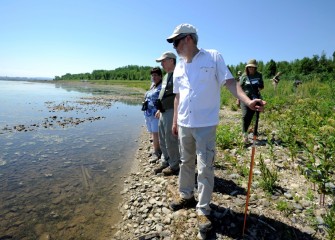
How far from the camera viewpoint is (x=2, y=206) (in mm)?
5113

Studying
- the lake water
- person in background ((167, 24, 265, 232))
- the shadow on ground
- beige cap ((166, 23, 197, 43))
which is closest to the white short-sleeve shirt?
person in background ((167, 24, 265, 232))

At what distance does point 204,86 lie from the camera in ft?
11.1

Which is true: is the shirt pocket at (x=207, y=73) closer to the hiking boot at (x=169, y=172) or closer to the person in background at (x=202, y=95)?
the person in background at (x=202, y=95)

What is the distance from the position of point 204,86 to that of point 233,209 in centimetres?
213

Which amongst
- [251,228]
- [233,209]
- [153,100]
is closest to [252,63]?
[153,100]

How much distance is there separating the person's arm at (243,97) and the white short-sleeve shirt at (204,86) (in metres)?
0.11

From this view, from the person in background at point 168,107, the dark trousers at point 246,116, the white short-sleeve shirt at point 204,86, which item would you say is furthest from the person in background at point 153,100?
the dark trousers at point 246,116

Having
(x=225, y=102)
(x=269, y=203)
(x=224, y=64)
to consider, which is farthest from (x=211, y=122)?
(x=225, y=102)

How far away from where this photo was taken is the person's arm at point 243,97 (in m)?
3.11

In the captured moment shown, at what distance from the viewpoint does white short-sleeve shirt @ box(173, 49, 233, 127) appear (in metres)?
3.37

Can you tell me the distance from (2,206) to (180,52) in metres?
4.97

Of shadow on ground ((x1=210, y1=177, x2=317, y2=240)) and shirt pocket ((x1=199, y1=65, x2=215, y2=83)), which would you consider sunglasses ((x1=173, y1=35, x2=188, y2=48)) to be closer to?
shirt pocket ((x1=199, y1=65, x2=215, y2=83))

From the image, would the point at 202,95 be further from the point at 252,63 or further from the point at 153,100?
the point at 252,63

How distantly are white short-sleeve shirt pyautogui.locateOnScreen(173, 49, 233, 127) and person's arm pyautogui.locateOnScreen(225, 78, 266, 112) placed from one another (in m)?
0.11
